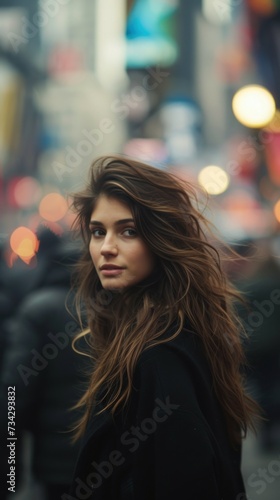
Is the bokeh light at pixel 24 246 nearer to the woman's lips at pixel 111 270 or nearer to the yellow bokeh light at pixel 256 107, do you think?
the yellow bokeh light at pixel 256 107

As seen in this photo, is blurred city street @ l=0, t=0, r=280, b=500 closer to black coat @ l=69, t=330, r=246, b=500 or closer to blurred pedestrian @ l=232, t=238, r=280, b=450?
blurred pedestrian @ l=232, t=238, r=280, b=450

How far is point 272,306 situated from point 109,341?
317cm

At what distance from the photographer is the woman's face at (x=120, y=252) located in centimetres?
234

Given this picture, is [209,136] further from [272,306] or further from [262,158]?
[272,306]

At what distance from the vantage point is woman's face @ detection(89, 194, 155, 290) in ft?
7.67

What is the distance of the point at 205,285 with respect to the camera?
2383mm

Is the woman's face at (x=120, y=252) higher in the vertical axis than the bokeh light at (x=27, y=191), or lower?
lower

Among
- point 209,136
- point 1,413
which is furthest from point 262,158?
point 1,413

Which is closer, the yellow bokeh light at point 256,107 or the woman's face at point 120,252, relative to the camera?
the woman's face at point 120,252

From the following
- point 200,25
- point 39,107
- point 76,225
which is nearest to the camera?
point 76,225

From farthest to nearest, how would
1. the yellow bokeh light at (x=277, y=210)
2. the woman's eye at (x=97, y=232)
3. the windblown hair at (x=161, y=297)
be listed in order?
the yellow bokeh light at (x=277, y=210), the woman's eye at (x=97, y=232), the windblown hair at (x=161, y=297)

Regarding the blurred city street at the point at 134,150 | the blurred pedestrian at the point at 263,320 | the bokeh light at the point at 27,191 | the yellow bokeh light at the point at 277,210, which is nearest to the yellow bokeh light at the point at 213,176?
the blurred city street at the point at 134,150

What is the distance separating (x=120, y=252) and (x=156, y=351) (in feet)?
1.11

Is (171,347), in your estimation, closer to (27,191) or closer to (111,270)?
(111,270)
